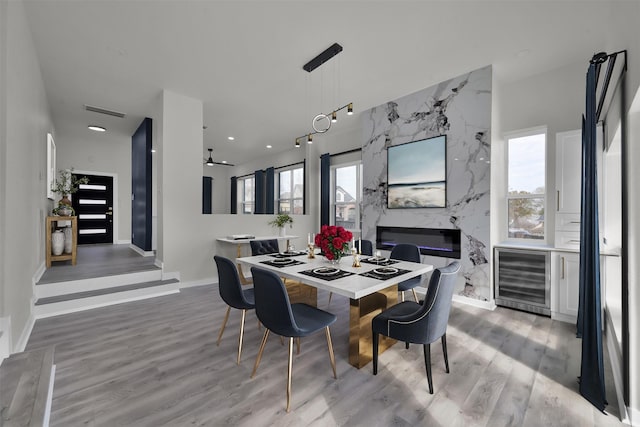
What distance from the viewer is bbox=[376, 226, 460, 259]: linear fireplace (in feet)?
13.3

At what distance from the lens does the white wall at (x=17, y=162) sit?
2008 millimetres

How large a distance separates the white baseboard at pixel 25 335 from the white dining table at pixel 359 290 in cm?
203

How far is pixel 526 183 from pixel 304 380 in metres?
3.92

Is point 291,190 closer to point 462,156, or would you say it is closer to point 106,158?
point 106,158

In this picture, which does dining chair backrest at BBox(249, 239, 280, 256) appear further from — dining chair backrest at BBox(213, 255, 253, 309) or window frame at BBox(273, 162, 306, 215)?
window frame at BBox(273, 162, 306, 215)

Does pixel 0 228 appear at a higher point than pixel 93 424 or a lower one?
higher

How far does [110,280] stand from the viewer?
4.00 metres

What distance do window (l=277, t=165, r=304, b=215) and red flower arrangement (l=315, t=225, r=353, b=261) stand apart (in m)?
5.04

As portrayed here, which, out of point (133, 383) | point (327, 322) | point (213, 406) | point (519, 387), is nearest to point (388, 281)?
point (327, 322)

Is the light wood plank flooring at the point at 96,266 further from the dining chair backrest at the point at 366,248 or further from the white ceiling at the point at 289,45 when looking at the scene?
the dining chair backrest at the point at 366,248

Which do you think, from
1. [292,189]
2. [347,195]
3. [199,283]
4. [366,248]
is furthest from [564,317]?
[292,189]

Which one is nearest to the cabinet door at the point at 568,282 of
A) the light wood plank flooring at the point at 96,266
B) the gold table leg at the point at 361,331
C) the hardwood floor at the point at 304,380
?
the hardwood floor at the point at 304,380

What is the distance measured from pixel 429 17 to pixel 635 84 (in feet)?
5.89

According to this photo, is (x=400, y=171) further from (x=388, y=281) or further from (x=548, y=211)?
(x=388, y=281)
